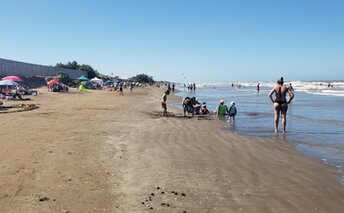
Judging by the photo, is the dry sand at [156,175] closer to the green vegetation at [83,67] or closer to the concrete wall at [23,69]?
the concrete wall at [23,69]

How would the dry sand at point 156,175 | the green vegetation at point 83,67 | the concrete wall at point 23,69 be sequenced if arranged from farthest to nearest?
the green vegetation at point 83,67 < the concrete wall at point 23,69 < the dry sand at point 156,175

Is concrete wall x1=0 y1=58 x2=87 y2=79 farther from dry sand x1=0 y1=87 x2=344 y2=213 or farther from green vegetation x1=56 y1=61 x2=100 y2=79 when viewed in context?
dry sand x1=0 y1=87 x2=344 y2=213

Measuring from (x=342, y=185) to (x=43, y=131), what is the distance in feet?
28.2

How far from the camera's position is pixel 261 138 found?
1235 centimetres

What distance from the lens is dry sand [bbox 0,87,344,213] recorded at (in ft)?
18.4

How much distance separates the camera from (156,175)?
7.18 m

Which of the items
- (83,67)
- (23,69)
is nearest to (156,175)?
(23,69)

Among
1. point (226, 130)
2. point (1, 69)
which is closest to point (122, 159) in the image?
point (226, 130)

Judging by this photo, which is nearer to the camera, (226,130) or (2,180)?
(2,180)

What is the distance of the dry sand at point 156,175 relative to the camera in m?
5.61

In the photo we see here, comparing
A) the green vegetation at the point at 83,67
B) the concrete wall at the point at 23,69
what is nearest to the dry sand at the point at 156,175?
the concrete wall at the point at 23,69

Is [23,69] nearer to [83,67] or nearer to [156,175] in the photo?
[83,67]

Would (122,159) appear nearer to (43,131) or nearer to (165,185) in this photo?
(165,185)

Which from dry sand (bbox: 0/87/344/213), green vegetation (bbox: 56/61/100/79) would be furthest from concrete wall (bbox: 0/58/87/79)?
dry sand (bbox: 0/87/344/213)
